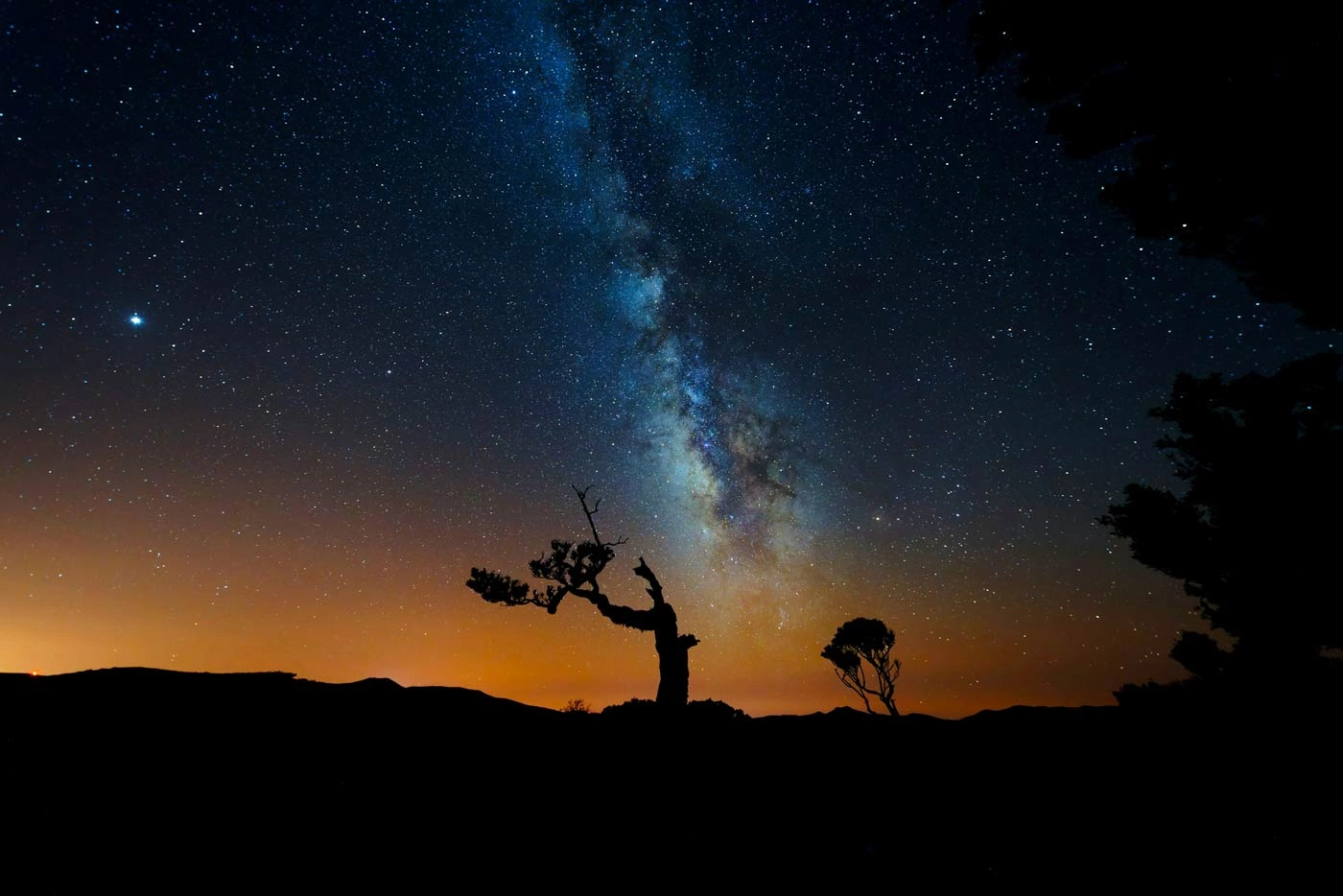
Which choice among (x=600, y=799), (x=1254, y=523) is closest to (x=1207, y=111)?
(x=600, y=799)

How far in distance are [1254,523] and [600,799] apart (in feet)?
60.5

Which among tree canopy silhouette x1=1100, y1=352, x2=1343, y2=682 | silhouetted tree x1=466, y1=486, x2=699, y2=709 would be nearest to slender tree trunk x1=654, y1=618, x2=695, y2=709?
silhouetted tree x1=466, y1=486, x2=699, y2=709

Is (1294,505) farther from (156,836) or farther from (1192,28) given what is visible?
(156,836)

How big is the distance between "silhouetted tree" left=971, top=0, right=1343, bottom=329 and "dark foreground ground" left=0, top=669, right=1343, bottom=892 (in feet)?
20.5

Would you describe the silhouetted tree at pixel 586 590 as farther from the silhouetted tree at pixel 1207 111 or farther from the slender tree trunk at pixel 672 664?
the silhouetted tree at pixel 1207 111

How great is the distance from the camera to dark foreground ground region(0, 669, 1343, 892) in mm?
5148

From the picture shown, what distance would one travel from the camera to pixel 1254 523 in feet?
49.2

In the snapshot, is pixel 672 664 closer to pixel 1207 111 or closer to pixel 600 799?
pixel 600 799

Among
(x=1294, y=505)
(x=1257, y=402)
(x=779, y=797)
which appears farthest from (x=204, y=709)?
(x=1257, y=402)

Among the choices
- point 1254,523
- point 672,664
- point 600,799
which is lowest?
point 600,799

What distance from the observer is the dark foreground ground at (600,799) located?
16.9ft

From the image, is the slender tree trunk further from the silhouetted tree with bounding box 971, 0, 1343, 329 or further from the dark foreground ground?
the silhouetted tree with bounding box 971, 0, 1343, 329

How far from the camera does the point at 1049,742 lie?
869 centimetres

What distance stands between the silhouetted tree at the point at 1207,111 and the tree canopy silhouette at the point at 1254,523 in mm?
7762
